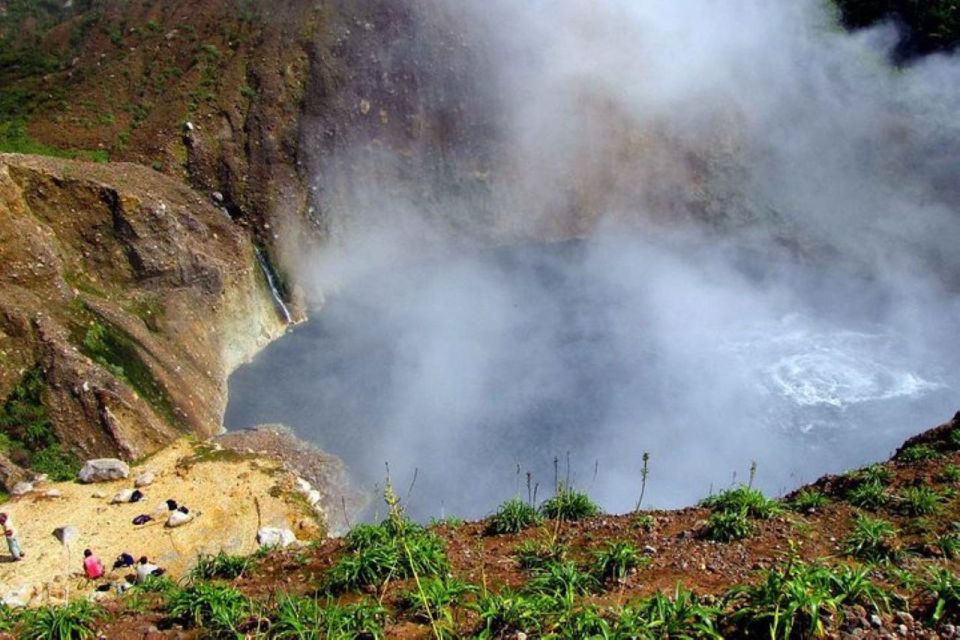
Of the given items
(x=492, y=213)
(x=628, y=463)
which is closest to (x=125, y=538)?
(x=628, y=463)

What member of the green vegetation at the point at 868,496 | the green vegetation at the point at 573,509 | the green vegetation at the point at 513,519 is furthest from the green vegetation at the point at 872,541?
the green vegetation at the point at 513,519

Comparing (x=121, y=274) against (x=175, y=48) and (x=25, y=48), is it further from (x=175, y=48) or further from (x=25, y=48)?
(x=25, y=48)

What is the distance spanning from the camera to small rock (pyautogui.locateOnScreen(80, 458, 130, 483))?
66.8 feet

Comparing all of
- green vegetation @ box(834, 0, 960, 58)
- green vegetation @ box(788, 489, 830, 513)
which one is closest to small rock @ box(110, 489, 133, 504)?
green vegetation @ box(788, 489, 830, 513)

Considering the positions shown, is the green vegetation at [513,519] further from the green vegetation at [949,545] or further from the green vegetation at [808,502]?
the green vegetation at [949,545]

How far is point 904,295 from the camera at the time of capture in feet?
112

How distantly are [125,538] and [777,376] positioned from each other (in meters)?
23.3

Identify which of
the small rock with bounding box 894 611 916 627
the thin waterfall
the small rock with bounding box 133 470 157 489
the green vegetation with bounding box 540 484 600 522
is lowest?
the small rock with bounding box 894 611 916 627

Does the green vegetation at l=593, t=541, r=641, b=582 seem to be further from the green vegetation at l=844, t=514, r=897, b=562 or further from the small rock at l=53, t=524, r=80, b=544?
the small rock at l=53, t=524, r=80, b=544

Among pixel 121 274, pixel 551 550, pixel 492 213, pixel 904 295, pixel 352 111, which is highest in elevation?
pixel 352 111

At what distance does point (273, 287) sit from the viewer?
3194 cm

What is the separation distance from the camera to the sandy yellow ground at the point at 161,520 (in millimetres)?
17141

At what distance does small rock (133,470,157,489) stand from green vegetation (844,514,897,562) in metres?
18.0

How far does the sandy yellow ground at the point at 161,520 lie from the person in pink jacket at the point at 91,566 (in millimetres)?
251
